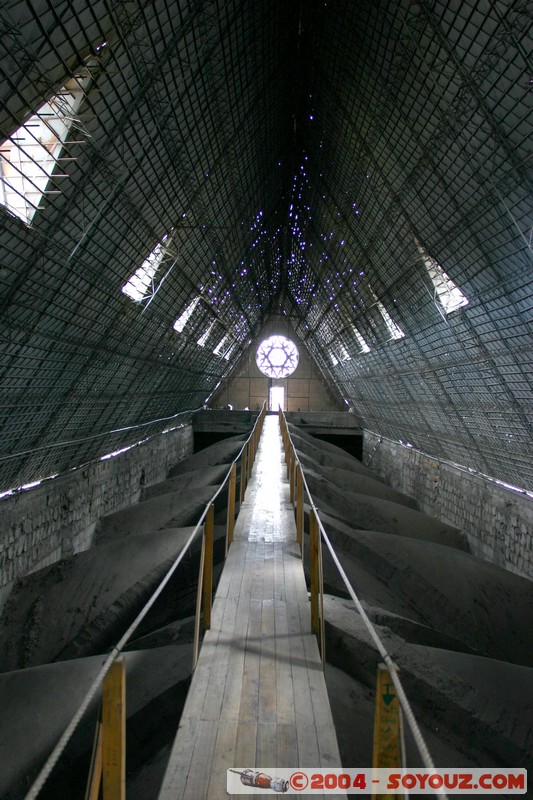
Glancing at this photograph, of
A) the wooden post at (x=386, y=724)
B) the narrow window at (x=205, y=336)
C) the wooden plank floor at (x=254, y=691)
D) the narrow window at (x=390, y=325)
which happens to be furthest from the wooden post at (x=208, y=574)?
the narrow window at (x=205, y=336)

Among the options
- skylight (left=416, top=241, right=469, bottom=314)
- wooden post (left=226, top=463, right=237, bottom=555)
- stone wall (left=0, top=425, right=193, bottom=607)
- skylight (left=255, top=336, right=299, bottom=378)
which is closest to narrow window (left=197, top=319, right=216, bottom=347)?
stone wall (left=0, top=425, right=193, bottom=607)

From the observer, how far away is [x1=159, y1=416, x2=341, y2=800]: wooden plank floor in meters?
3.15

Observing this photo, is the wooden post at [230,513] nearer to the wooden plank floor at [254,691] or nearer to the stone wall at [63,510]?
the wooden plank floor at [254,691]

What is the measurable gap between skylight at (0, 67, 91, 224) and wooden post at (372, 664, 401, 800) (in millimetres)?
5914

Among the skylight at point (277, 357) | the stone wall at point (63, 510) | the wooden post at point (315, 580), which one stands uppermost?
the skylight at point (277, 357)

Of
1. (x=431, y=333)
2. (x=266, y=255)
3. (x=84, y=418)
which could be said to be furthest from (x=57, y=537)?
(x=266, y=255)

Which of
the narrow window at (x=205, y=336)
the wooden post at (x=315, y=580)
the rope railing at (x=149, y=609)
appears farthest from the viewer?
the narrow window at (x=205, y=336)

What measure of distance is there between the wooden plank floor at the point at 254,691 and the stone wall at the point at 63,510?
6.01 metres

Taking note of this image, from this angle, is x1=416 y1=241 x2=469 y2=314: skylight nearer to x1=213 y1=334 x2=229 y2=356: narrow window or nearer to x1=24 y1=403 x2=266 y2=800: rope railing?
x1=24 y1=403 x2=266 y2=800: rope railing

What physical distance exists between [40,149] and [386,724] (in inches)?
265

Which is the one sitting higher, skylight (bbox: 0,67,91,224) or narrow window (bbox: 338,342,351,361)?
narrow window (bbox: 338,342,351,361)

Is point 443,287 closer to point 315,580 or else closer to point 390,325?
point 390,325

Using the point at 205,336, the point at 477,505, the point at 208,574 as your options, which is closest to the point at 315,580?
the point at 208,574

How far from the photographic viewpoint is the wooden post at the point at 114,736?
2.52 meters
